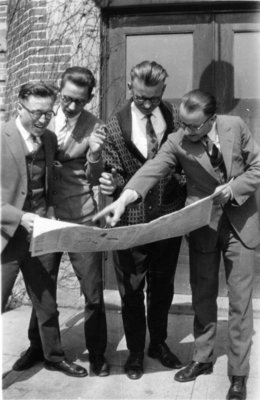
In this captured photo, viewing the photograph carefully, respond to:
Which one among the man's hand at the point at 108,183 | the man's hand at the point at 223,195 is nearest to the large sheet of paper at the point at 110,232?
the man's hand at the point at 223,195

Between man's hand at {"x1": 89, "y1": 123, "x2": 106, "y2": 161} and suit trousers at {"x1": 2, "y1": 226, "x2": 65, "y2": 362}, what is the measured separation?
69cm

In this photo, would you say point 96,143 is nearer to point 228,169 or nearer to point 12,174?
point 12,174

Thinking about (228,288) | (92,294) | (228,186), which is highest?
(228,186)

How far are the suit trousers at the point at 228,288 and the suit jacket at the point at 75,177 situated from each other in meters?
0.82

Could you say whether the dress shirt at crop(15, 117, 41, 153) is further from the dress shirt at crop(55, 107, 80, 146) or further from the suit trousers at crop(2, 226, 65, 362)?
the suit trousers at crop(2, 226, 65, 362)

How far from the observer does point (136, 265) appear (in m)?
3.82

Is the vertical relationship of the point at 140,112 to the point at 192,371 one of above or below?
above

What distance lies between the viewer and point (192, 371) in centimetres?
375

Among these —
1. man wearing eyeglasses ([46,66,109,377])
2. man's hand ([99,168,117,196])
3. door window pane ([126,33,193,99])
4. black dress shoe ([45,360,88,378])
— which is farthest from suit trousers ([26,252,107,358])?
door window pane ([126,33,193,99])

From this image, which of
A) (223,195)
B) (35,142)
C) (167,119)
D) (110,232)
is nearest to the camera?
(110,232)

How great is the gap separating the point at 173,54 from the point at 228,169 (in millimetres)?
2487

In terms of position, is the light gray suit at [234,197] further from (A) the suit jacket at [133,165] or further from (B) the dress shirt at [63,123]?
(B) the dress shirt at [63,123]

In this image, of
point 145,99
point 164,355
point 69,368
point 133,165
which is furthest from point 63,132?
point 164,355

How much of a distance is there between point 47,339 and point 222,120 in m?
1.98
